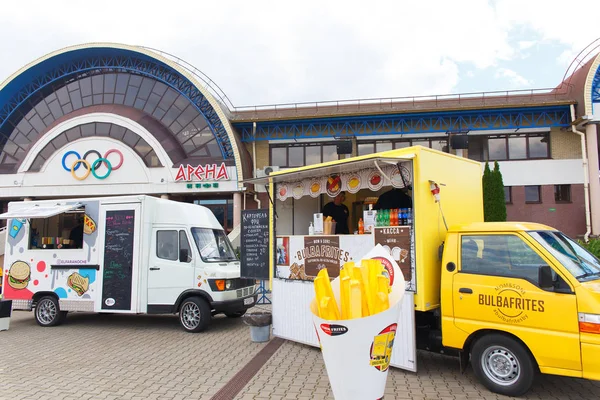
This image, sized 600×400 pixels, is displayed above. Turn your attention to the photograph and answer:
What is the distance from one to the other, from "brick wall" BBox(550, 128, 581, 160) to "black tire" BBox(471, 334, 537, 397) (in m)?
18.9

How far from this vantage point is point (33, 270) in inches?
390

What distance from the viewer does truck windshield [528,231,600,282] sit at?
189 inches

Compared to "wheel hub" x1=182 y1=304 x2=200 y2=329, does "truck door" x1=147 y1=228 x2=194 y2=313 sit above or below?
above

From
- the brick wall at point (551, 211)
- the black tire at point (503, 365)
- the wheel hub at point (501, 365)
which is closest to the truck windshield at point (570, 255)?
the black tire at point (503, 365)

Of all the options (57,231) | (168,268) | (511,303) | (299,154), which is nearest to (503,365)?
(511,303)

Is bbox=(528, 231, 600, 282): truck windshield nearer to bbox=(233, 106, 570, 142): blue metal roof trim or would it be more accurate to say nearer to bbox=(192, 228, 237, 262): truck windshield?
bbox=(192, 228, 237, 262): truck windshield

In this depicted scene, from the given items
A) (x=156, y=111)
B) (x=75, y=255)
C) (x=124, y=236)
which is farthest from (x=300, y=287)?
(x=156, y=111)

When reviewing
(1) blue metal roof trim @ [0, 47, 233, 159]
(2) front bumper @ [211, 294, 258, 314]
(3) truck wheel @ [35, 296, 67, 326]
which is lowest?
(3) truck wheel @ [35, 296, 67, 326]

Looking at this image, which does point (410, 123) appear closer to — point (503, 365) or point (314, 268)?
point (314, 268)

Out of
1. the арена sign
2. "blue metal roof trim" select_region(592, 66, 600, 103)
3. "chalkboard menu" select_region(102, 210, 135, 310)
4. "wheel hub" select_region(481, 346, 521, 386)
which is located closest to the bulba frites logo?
"wheel hub" select_region(481, 346, 521, 386)

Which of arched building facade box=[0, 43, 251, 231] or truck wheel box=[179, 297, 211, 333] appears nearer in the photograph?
truck wheel box=[179, 297, 211, 333]

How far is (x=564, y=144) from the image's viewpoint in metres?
20.3

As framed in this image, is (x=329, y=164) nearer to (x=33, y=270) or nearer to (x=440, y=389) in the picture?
(x=440, y=389)

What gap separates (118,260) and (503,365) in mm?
7891
